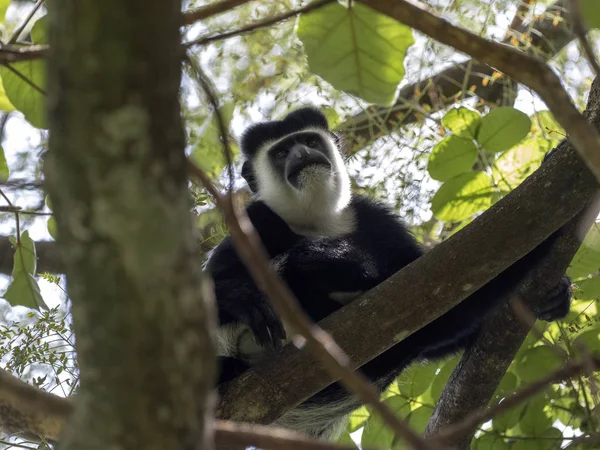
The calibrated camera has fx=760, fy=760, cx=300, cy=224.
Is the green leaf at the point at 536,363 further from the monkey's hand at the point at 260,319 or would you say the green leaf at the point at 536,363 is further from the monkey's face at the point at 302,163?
the monkey's face at the point at 302,163

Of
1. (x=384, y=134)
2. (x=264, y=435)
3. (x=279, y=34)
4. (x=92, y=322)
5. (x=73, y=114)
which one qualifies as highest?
(x=279, y=34)

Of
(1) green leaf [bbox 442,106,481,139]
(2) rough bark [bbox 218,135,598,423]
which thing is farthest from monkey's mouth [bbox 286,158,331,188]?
(2) rough bark [bbox 218,135,598,423]

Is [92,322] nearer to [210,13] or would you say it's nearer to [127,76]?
[127,76]

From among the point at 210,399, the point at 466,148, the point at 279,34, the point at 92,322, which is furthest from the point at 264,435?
the point at 279,34

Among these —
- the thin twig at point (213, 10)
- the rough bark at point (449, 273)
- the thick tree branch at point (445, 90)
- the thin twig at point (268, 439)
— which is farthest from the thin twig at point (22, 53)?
the thick tree branch at point (445, 90)

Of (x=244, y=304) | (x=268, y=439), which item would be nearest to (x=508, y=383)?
(x=244, y=304)

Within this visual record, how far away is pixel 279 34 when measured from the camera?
10.5ft

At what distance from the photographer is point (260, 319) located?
2.18 m

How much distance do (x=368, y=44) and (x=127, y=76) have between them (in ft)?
3.00

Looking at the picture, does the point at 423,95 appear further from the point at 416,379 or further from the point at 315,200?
→ the point at 416,379

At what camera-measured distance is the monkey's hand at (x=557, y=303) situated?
222cm

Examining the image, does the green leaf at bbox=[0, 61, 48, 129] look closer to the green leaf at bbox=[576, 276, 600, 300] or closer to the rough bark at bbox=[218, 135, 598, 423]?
the rough bark at bbox=[218, 135, 598, 423]

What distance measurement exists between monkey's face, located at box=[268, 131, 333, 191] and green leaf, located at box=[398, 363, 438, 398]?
795 mm

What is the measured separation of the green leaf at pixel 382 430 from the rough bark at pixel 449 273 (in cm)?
69
